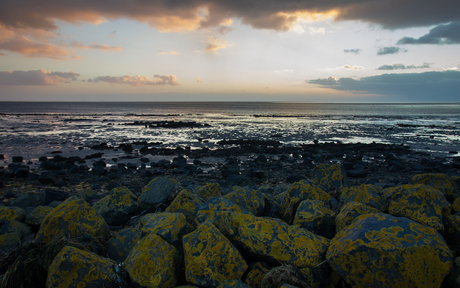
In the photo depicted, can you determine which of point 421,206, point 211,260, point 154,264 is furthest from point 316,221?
point 154,264

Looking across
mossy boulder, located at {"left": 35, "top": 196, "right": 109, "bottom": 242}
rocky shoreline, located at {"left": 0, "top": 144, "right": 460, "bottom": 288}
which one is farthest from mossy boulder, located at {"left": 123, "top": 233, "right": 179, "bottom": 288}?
mossy boulder, located at {"left": 35, "top": 196, "right": 109, "bottom": 242}

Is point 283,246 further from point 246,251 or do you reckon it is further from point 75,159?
point 75,159

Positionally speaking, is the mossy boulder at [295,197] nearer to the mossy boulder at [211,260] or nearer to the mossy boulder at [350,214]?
the mossy boulder at [350,214]

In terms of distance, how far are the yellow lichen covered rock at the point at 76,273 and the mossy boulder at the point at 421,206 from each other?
385 cm

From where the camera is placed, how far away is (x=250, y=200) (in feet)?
13.7

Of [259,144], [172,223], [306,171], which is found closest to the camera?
[172,223]

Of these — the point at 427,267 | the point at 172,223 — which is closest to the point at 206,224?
the point at 172,223

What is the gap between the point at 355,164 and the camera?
1619 centimetres

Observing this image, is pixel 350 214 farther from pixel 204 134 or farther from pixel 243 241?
pixel 204 134

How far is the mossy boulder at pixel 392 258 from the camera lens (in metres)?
2.28

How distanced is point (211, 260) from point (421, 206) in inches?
117

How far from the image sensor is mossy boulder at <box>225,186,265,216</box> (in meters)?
4.11

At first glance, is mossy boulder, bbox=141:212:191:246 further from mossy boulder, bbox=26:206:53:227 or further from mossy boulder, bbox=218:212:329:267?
mossy boulder, bbox=26:206:53:227

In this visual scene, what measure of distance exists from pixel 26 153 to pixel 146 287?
2396 cm
